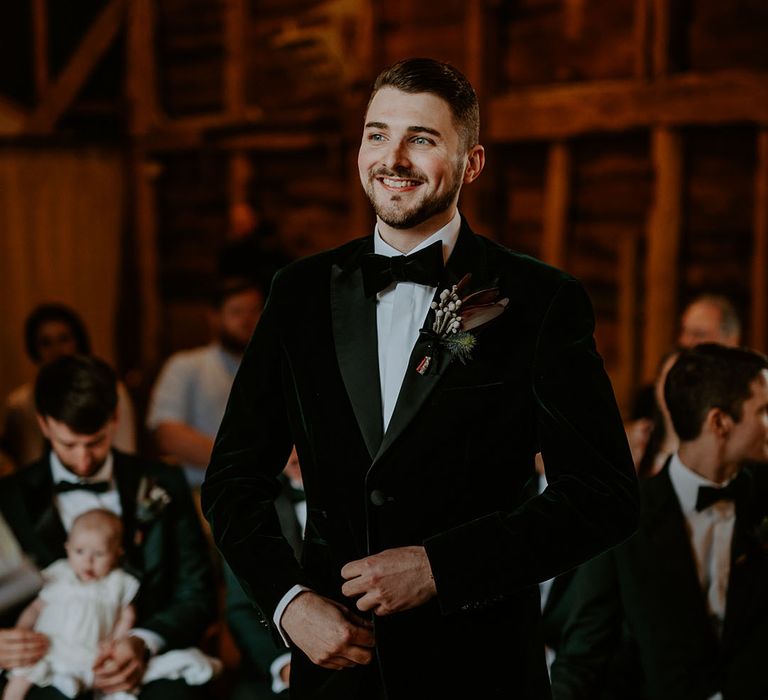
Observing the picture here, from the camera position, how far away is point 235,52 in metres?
7.95

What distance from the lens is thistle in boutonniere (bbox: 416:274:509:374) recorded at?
169 centimetres

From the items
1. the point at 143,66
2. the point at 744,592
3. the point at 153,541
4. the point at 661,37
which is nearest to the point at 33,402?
the point at 153,541

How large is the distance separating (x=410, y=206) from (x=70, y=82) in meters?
7.76

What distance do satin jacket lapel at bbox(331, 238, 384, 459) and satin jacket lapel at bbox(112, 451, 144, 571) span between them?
67.5 inches

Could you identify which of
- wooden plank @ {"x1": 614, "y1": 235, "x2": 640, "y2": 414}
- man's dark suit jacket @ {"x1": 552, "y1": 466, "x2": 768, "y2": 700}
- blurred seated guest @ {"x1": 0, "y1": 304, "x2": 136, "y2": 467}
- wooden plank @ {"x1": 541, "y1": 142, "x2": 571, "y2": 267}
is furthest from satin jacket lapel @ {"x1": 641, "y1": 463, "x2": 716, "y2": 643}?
wooden plank @ {"x1": 541, "y1": 142, "x2": 571, "y2": 267}

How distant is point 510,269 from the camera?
1.80 meters

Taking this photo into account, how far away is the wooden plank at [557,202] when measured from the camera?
19.9 ft

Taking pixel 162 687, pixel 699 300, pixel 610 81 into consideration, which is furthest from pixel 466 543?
pixel 610 81

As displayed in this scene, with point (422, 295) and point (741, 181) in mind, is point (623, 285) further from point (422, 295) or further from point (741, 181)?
point (422, 295)

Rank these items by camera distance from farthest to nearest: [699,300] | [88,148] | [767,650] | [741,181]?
[88,148]
[741,181]
[699,300]
[767,650]

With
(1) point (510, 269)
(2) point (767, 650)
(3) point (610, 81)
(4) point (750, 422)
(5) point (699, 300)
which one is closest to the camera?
(1) point (510, 269)

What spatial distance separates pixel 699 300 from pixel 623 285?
111 centimetres

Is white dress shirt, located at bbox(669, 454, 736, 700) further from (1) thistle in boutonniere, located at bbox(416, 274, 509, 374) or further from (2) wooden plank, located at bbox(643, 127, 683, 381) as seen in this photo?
(2) wooden plank, located at bbox(643, 127, 683, 381)

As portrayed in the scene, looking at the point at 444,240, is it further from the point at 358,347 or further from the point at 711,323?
the point at 711,323
